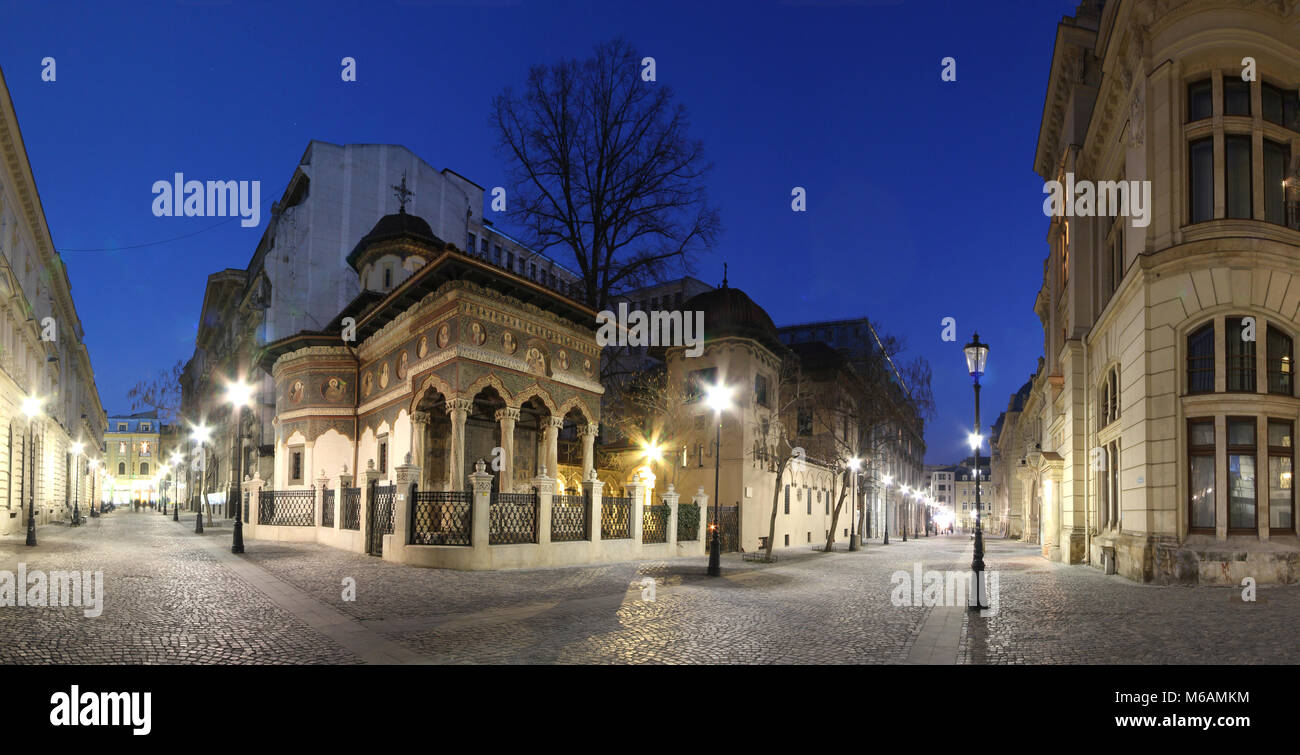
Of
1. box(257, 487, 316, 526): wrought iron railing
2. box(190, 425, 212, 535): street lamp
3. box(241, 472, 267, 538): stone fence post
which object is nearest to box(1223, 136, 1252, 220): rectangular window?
box(257, 487, 316, 526): wrought iron railing

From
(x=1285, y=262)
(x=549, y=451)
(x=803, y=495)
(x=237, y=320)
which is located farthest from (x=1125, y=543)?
(x=237, y=320)

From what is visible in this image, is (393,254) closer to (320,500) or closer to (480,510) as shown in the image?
(320,500)

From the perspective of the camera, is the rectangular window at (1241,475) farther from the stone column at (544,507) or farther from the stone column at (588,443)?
the stone column at (588,443)

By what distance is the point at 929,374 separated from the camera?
1436 inches

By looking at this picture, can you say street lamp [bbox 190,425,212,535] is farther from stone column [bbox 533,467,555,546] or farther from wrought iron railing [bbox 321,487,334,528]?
stone column [bbox 533,467,555,546]

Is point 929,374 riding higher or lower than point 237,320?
lower

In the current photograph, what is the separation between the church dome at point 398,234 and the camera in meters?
Answer: 34.1

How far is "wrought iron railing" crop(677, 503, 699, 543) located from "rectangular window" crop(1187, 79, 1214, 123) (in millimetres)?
16837

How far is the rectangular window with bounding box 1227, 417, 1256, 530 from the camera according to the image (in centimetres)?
1560

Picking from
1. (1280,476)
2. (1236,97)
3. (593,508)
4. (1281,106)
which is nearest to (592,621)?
(593,508)

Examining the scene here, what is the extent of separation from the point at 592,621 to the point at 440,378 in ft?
40.9

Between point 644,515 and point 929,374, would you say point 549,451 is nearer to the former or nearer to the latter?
point 644,515

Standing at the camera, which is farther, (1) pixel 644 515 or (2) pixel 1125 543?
(1) pixel 644 515
